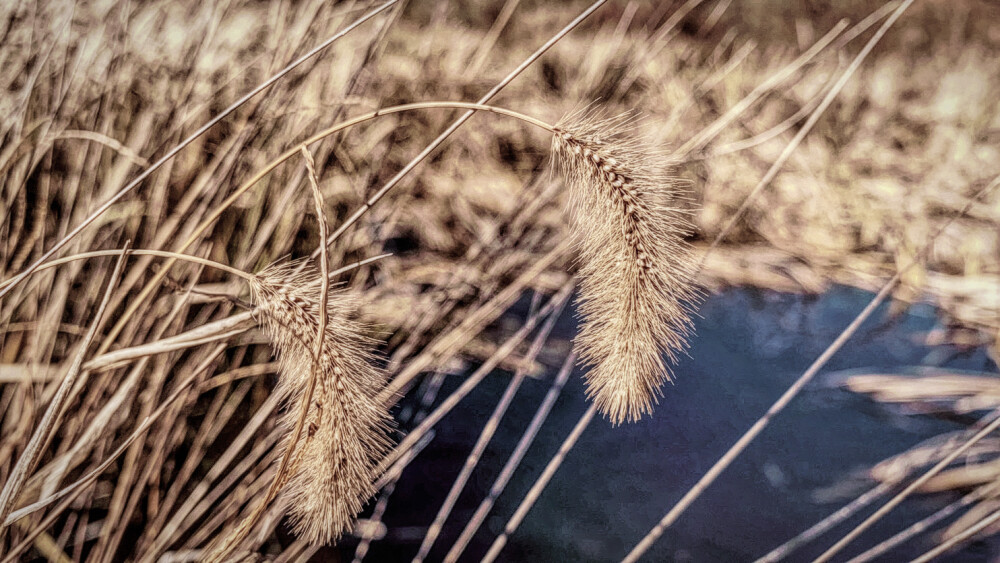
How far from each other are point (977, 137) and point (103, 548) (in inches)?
58.5

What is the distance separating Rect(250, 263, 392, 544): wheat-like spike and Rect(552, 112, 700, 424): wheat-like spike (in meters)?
0.16

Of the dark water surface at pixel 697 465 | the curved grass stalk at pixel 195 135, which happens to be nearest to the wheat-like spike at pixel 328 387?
the curved grass stalk at pixel 195 135

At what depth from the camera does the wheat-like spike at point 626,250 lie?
371 millimetres

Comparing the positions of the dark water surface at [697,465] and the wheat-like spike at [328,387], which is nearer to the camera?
the wheat-like spike at [328,387]

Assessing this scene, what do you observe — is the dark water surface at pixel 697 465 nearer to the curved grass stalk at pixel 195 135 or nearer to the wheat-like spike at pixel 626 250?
the wheat-like spike at pixel 626 250

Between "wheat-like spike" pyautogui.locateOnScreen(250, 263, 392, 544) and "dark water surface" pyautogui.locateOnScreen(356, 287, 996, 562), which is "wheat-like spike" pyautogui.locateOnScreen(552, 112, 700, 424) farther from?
"dark water surface" pyautogui.locateOnScreen(356, 287, 996, 562)

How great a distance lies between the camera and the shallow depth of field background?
1.95 feet

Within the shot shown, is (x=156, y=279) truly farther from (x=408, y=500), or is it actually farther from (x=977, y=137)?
(x=977, y=137)

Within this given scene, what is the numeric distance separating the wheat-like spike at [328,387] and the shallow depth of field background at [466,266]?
12cm

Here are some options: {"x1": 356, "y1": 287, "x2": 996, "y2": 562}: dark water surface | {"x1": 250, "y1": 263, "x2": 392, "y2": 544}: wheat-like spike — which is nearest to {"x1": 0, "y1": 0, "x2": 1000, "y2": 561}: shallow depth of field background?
{"x1": 356, "y1": 287, "x2": 996, "y2": 562}: dark water surface

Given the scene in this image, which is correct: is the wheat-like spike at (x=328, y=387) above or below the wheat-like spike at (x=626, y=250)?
below

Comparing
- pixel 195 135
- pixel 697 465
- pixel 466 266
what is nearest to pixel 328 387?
pixel 195 135

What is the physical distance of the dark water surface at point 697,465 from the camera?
0.66 meters

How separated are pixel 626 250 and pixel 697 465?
1.39ft
